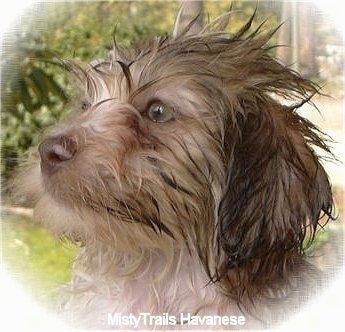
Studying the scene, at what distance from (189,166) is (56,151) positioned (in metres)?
0.30

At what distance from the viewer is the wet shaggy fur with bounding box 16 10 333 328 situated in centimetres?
151

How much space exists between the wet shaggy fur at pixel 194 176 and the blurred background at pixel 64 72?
72 millimetres

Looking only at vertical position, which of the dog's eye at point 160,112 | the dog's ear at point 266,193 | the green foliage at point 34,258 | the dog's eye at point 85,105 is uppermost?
the dog's eye at point 160,112

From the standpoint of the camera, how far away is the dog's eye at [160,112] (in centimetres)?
157

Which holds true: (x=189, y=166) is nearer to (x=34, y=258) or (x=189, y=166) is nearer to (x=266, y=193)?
(x=266, y=193)

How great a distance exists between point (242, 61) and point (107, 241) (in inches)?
21.5

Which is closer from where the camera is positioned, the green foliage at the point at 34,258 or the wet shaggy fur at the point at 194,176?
the wet shaggy fur at the point at 194,176

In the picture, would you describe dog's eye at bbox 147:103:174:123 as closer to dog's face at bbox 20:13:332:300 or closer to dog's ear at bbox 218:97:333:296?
dog's face at bbox 20:13:332:300

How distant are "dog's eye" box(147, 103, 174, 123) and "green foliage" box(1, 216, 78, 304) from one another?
44cm

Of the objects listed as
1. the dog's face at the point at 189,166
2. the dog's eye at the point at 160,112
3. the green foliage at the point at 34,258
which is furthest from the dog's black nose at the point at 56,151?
the green foliage at the point at 34,258

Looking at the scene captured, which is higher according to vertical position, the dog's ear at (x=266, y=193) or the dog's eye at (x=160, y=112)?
the dog's eye at (x=160, y=112)

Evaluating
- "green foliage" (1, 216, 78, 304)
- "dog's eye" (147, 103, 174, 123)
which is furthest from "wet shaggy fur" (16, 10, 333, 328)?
"green foliage" (1, 216, 78, 304)

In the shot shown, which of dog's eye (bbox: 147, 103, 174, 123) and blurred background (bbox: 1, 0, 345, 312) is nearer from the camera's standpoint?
dog's eye (bbox: 147, 103, 174, 123)

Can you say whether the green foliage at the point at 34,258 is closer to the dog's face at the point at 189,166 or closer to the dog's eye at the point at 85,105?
the dog's face at the point at 189,166
